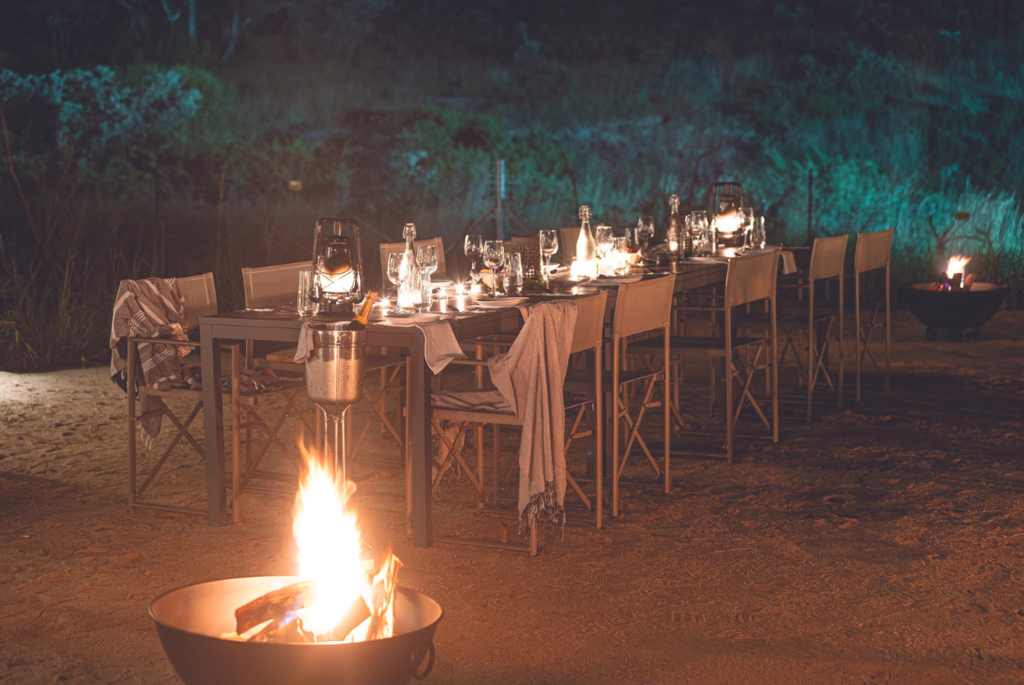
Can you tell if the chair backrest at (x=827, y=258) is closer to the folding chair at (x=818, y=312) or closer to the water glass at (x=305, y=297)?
the folding chair at (x=818, y=312)

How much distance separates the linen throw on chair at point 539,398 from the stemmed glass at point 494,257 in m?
0.74

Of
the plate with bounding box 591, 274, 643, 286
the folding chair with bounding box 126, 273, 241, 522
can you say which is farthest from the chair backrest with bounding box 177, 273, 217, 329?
the plate with bounding box 591, 274, 643, 286

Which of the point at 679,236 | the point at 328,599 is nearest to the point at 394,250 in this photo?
the point at 679,236

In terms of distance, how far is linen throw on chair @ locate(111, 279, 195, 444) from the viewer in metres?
4.16

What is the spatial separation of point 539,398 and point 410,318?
0.51 m

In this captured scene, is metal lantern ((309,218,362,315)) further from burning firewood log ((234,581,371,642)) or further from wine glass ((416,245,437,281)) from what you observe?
burning firewood log ((234,581,371,642))

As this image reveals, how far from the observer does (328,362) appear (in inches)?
118

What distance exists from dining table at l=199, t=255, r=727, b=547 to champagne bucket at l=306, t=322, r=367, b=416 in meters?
0.71

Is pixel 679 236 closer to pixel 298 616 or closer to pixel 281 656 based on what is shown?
pixel 298 616

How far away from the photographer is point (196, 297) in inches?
177

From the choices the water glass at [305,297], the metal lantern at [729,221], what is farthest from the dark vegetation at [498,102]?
the water glass at [305,297]

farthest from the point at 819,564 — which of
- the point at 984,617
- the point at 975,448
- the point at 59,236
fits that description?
the point at 59,236

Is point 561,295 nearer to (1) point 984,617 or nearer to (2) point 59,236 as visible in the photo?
(1) point 984,617

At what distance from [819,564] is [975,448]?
1.81 metres
